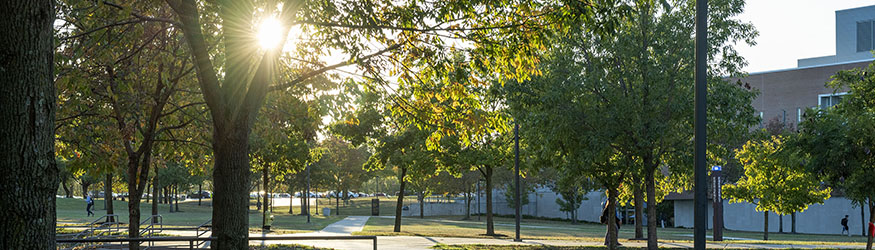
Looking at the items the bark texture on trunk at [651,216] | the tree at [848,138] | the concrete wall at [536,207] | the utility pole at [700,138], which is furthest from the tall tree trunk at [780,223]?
the utility pole at [700,138]

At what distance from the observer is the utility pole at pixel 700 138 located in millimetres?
8953

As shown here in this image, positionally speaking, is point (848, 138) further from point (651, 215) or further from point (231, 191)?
point (231, 191)

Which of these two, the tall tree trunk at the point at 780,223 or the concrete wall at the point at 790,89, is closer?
the tall tree trunk at the point at 780,223

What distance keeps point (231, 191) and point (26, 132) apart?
12.7ft

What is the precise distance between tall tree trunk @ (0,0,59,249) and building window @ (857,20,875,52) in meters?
74.4

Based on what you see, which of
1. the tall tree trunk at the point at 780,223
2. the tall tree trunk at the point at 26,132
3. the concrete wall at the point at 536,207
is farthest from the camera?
the concrete wall at the point at 536,207

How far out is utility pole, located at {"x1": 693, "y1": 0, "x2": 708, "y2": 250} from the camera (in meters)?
8.95

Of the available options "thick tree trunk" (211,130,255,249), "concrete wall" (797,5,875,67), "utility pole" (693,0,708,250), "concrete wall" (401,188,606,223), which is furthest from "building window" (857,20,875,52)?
"thick tree trunk" (211,130,255,249)

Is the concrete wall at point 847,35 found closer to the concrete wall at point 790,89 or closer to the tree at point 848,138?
the concrete wall at point 790,89

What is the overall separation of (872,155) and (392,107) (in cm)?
1220

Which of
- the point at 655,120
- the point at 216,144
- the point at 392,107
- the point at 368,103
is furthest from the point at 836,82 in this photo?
the point at 368,103

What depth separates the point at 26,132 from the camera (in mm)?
4719

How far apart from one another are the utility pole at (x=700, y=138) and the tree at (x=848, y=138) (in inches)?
374

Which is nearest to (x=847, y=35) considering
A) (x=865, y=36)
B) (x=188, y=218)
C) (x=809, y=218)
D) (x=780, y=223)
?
(x=865, y=36)
